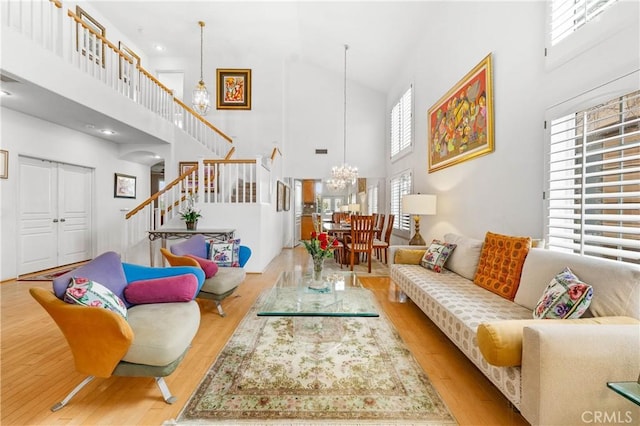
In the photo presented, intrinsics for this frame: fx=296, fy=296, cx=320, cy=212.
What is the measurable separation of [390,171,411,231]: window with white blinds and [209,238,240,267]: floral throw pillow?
12.5 ft

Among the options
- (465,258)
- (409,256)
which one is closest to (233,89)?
(409,256)

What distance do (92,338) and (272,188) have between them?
510cm

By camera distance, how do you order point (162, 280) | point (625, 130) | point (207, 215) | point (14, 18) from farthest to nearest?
point (207, 215) → point (14, 18) → point (162, 280) → point (625, 130)

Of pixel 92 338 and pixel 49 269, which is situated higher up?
pixel 92 338

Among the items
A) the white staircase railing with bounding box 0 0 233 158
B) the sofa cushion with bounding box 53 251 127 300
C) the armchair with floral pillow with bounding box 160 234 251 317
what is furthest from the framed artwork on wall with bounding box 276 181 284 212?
the sofa cushion with bounding box 53 251 127 300

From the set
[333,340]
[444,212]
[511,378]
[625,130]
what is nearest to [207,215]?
[333,340]

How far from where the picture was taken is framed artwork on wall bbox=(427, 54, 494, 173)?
339 cm

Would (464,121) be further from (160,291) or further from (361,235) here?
(160,291)

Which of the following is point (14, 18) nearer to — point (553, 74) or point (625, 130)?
point (553, 74)

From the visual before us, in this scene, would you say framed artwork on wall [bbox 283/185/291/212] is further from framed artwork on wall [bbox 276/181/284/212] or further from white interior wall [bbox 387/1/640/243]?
white interior wall [bbox 387/1/640/243]

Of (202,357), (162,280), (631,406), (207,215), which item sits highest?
(207,215)

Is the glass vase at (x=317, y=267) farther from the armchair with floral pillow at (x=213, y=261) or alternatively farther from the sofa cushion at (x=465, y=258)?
the sofa cushion at (x=465, y=258)

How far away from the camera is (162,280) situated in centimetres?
223

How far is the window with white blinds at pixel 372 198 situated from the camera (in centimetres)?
869
